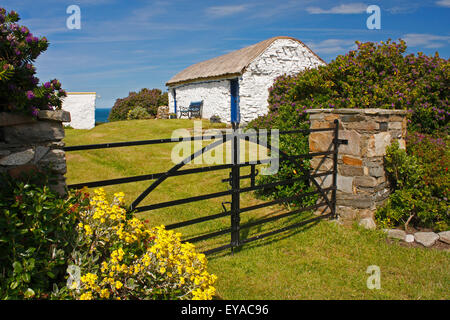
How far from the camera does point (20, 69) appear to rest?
262cm

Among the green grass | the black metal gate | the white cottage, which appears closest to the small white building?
the white cottage

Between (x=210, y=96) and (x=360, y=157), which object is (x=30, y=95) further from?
(x=210, y=96)

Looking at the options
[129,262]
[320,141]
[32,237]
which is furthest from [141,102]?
→ [32,237]

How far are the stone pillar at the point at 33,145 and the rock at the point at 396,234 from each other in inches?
184

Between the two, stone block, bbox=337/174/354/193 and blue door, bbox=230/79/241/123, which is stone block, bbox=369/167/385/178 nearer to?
stone block, bbox=337/174/354/193

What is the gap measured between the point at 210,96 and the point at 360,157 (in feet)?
47.3

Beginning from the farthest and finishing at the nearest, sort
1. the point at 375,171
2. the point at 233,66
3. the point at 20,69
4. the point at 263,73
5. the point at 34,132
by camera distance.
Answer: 1. the point at 233,66
2. the point at 263,73
3. the point at 375,171
4. the point at 34,132
5. the point at 20,69

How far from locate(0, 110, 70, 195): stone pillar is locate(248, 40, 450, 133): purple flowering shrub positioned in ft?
17.7

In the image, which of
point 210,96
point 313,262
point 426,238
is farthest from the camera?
point 210,96

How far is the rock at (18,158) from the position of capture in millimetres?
2648

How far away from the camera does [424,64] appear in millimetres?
8523

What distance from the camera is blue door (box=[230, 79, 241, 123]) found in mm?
16719

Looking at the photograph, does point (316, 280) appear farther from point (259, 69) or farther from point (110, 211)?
point (259, 69)
